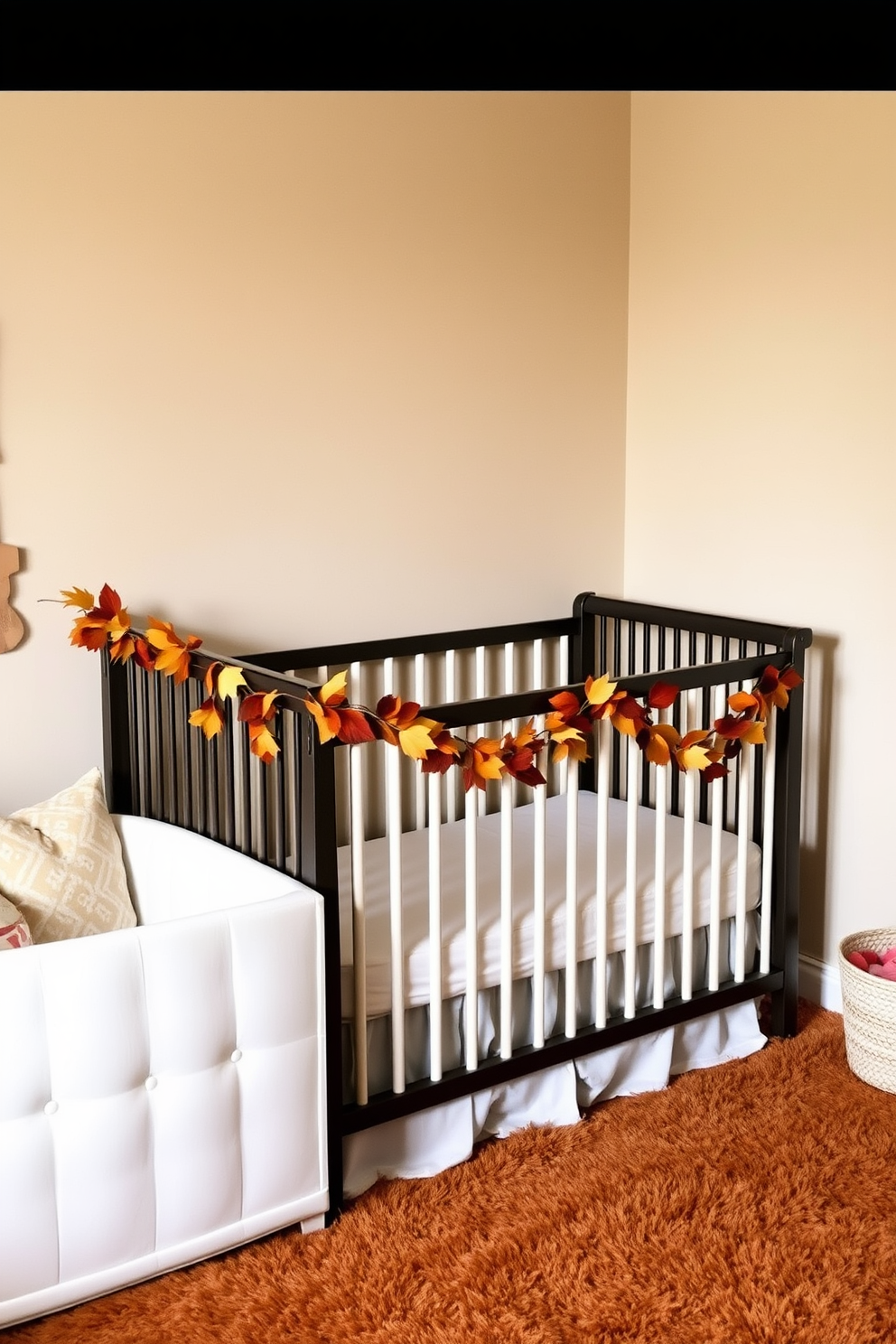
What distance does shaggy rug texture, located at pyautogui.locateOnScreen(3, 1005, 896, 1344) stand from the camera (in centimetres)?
181

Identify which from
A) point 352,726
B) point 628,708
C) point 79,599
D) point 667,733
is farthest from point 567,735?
point 79,599

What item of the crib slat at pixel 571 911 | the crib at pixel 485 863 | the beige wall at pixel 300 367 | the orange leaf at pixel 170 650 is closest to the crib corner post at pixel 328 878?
the crib at pixel 485 863

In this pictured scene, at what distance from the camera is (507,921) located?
2.25m

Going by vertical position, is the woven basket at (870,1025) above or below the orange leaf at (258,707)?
below

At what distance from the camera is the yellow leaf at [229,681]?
208 centimetres

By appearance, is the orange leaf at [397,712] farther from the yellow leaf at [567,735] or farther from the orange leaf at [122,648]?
the orange leaf at [122,648]

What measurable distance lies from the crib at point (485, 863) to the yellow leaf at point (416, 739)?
0.26 ft

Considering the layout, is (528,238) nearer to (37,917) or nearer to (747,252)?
(747,252)

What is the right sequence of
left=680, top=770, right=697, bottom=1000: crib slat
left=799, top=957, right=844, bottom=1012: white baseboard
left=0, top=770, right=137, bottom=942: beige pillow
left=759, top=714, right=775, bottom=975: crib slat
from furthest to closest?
left=799, top=957, right=844, bottom=1012: white baseboard → left=759, top=714, right=775, bottom=975: crib slat → left=680, top=770, right=697, bottom=1000: crib slat → left=0, top=770, right=137, bottom=942: beige pillow

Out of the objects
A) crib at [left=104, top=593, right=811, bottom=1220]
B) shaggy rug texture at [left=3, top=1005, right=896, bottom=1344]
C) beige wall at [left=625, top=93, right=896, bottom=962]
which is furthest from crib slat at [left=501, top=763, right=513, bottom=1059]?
beige wall at [left=625, top=93, right=896, bottom=962]

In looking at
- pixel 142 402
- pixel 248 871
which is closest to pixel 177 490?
pixel 142 402

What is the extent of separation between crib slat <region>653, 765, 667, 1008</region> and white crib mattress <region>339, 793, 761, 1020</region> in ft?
0.13

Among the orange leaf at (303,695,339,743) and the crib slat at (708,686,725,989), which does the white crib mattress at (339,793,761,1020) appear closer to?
the crib slat at (708,686,725,989)
